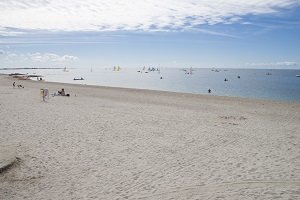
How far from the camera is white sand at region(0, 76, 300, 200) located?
24.5ft

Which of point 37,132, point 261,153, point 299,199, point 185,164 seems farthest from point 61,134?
point 299,199

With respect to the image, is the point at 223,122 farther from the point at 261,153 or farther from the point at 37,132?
the point at 37,132

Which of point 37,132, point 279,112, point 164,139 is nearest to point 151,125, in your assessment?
point 164,139

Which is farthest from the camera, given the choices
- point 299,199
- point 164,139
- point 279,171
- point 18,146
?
point 164,139

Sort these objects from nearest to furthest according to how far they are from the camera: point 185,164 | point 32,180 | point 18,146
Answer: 1. point 32,180
2. point 185,164
3. point 18,146

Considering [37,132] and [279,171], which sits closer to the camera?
[279,171]

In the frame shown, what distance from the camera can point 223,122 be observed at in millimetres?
17484

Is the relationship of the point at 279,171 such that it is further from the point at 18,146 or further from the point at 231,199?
the point at 18,146

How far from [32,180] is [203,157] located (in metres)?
5.44

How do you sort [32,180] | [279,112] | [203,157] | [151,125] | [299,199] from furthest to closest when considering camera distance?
[279,112]
[151,125]
[203,157]
[32,180]
[299,199]

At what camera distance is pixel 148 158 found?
Result: 33.2ft

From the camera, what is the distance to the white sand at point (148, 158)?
7.47m

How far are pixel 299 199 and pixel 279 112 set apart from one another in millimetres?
16702

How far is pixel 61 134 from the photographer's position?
43.7 ft
